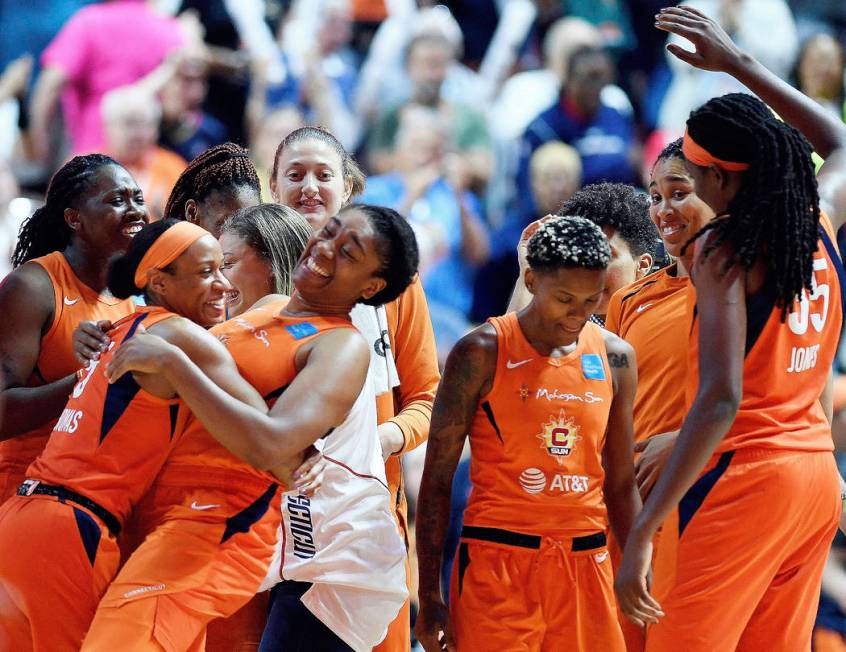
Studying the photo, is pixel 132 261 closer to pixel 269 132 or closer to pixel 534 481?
pixel 534 481

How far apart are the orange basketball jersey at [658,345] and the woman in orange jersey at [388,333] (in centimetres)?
73

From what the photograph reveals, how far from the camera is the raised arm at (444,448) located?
12.1 feet

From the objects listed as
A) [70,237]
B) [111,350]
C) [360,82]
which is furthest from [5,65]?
[111,350]

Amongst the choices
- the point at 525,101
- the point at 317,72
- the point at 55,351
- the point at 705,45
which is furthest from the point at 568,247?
the point at 525,101

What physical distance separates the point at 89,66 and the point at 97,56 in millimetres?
99

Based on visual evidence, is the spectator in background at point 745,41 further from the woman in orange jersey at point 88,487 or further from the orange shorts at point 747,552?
the woman in orange jersey at point 88,487

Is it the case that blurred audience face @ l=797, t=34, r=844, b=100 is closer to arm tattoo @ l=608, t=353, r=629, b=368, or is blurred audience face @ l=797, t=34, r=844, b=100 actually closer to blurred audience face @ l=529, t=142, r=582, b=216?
blurred audience face @ l=529, t=142, r=582, b=216

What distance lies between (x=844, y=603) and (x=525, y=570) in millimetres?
3895

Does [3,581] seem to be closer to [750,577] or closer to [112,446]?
[112,446]

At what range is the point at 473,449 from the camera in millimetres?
3795

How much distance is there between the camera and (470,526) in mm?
3715

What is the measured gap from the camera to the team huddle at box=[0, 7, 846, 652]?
3.26 metres

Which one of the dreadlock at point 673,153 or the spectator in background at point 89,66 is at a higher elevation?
the dreadlock at point 673,153

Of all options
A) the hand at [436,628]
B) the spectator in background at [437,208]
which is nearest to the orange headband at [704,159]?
the hand at [436,628]
